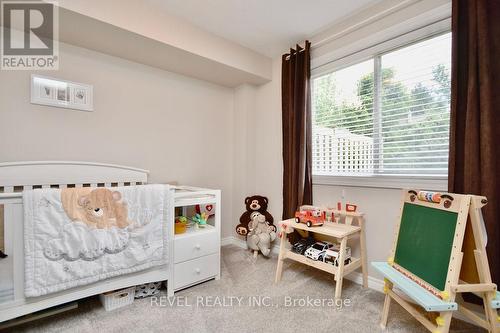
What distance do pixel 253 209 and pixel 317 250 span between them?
3.43 feet

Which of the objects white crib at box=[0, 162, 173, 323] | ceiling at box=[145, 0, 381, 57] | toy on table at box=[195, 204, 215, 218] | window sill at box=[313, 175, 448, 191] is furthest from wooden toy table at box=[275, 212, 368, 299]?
ceiling at box=[145, 0, 381, 57]

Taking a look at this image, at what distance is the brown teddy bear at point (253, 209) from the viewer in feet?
9.90

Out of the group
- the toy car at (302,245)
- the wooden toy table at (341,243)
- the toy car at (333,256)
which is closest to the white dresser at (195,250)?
the wooden toy table at (341,243)

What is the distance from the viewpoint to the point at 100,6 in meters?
1.83

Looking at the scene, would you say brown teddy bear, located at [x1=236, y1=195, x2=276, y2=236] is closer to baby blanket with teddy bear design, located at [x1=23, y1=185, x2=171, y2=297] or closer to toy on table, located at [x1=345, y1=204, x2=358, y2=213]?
→ toy on table, located at [x1=345, y1=204, x2=358, y2=213]

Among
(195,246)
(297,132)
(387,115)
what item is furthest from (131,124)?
(387,115)

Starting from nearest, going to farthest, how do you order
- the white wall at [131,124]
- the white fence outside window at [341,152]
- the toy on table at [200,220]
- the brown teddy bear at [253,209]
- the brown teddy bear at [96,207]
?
the brown teddy bear at [96,207] < the white wall at [131,124] < the white fence outside window at [341,152] < the toy on table at [200,220] < the brown teddy bear at [253,209]

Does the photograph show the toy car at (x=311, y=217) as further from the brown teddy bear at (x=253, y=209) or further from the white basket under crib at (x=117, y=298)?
the white basket under crib at (x=117, y=298)

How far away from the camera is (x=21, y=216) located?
146 cm

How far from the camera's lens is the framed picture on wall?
2.07 metres

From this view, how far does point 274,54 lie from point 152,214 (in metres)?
2.23

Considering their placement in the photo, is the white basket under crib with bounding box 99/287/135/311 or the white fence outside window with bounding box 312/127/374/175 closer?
the white basket under crib with bounding box 99/287/135/311

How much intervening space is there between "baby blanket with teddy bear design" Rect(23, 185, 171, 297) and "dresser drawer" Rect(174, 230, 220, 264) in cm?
11

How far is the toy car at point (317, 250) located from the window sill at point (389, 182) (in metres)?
0.58
